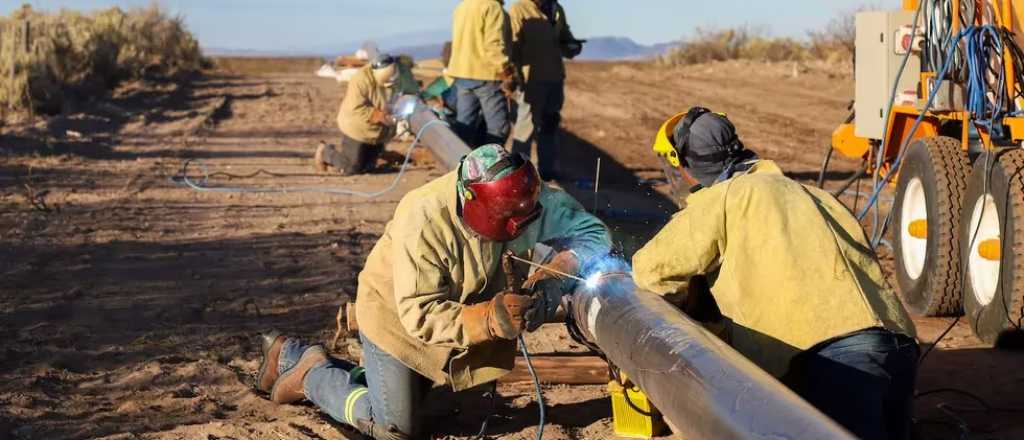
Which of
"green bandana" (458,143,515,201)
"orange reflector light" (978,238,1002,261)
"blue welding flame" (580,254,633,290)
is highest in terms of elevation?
"green bandana" (458,143,515,201)

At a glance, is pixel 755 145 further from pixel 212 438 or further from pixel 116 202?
pixel 212 438

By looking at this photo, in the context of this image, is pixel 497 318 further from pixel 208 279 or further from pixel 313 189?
pixel 313 189

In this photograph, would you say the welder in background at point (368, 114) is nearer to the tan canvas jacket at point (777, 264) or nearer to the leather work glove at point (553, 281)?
the leather work glove at point (553, 281)

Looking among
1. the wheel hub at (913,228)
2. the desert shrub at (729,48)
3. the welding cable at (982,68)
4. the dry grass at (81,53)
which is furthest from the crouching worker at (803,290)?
the desert shrub at (729,48)

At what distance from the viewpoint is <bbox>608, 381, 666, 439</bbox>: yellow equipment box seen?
5.57m

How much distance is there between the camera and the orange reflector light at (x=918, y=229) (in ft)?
27.1

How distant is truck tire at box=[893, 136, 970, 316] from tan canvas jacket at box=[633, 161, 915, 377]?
3012 millimetres

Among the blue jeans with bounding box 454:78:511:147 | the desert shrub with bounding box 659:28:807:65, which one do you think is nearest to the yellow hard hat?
the blue jeans with bounding box 454:78:511:147

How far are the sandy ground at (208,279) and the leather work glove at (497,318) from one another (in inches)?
32.1

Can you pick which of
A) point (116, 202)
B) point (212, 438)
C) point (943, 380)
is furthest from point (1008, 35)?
point (116, 202)

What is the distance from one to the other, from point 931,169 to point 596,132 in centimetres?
1205

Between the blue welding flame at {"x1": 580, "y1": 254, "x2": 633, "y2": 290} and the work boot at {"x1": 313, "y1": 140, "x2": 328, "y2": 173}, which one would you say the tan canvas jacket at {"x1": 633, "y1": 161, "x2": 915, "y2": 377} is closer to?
the blue welding flame at {"x1": 580, "y1": 254, "x2": 633, "y2": 290}

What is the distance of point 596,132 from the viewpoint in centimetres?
1984

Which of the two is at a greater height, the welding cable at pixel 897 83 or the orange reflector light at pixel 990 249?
the welding cable at pixel 897 83
